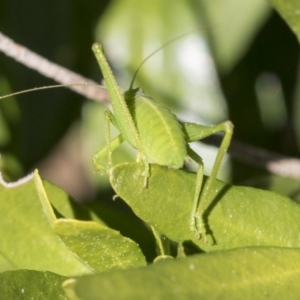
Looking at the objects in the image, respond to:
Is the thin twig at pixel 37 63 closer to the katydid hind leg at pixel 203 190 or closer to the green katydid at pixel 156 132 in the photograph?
the green katydid at pixel 156 132

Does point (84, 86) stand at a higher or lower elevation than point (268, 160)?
higher

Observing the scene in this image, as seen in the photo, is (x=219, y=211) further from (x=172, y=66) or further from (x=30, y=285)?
(x=172, y=66)

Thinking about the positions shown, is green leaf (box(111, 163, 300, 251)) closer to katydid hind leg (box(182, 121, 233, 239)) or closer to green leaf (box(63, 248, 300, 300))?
katydid hind leg (box(182, 121, 233, 239))

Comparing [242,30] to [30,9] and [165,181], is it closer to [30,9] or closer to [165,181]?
[30,9]

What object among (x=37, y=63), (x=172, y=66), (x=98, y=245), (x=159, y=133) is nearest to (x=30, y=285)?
(x=98, y=245)

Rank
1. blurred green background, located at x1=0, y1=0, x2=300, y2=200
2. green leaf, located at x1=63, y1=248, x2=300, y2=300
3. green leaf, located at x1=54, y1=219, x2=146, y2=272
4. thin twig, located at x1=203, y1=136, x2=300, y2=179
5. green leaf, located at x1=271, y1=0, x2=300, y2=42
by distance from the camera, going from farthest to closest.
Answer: blurred green background, located at x1=0, y1=0, x2=300, y2=200
thin twig, located at x1=203, y1=136, x2=300, y2=179
green leaf, located at x1=271, y1=0, x2=300, y2=42
green leaf, located at x1=54, y1=219, x2=146, y2=272
green leaf, located at x1=63, y1=248, x2=300, y2=300

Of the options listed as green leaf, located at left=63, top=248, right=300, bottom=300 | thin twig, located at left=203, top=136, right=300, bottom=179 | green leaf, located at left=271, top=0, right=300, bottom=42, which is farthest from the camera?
thin twig, located at left=203, top=136, right=300, bottom=179

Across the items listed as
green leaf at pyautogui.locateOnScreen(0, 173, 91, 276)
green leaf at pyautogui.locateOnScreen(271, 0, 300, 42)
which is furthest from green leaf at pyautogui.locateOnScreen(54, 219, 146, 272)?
green leaf at pyautogui.locateOnScreen(271, 0, 300, 42)
